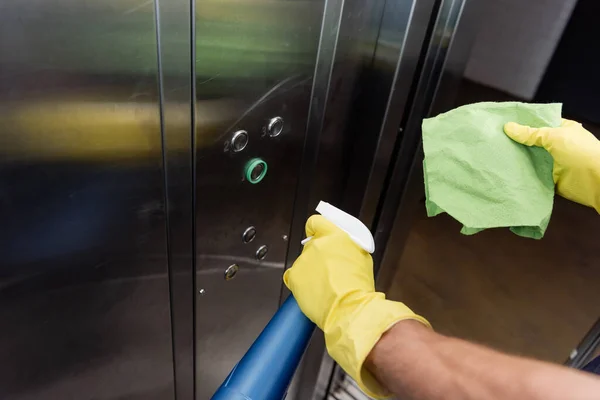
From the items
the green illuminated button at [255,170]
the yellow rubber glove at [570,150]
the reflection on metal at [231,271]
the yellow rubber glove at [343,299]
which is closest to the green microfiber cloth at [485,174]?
the yellow rubber glove at [570,150]

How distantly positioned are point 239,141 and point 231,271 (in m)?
0.28

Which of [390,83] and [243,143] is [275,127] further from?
[390,83]

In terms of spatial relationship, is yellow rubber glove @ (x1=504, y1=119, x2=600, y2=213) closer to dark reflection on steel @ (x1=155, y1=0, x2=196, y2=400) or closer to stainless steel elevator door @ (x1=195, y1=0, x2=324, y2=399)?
stainless steel elevator door @ (x1=195, y1=0, x2=324, y2=399)

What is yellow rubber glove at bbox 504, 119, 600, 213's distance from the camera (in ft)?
2.26

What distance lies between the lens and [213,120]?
2.00 feet

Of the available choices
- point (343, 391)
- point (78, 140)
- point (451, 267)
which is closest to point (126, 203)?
point (78, 140)

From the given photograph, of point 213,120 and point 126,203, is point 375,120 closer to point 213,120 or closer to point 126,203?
point 213,120

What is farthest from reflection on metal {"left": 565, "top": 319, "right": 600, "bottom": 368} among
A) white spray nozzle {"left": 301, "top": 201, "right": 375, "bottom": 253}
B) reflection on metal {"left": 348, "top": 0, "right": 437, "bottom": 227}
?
white spray nozzle {"left": 301, "top": 201, "right": 375, "bottom": 253}

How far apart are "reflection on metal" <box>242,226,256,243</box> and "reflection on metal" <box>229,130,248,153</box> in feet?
0.62

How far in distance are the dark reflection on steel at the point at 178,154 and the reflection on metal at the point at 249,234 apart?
0.12m

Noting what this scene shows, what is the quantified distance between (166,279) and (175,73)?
33 centimetres

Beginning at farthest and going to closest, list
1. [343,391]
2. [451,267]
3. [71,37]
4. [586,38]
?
[343,391]
[451,267]
[586,38]
[71,37]

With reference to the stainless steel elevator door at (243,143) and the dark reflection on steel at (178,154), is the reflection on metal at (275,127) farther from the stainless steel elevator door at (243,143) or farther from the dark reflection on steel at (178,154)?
the dark reflection on steel at (178,154)

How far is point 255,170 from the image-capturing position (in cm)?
74
